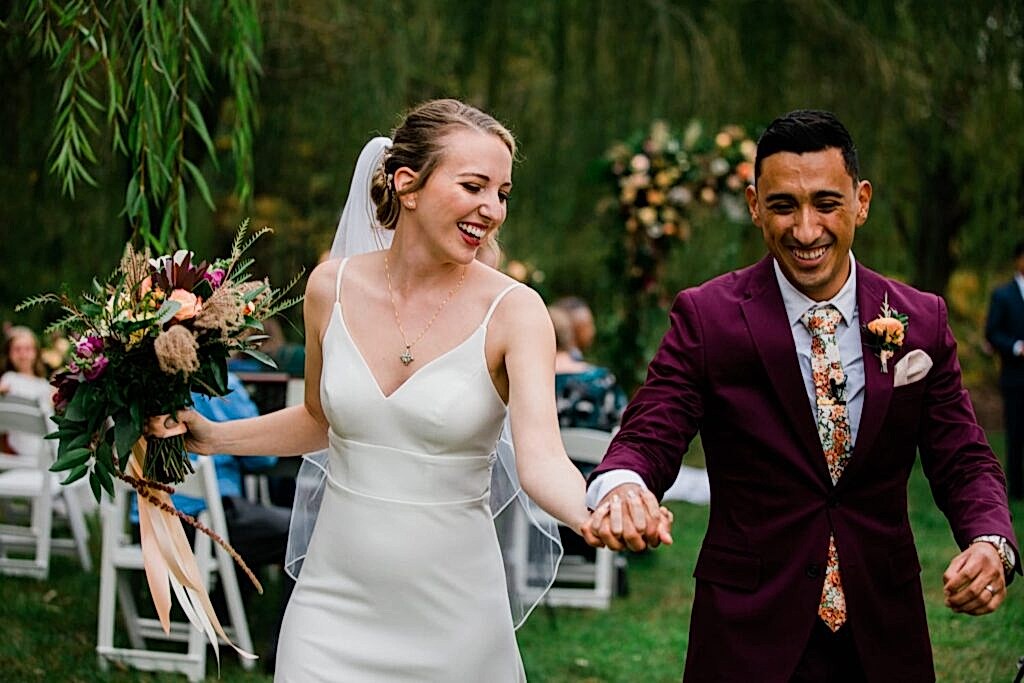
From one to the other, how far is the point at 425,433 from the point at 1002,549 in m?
1.27

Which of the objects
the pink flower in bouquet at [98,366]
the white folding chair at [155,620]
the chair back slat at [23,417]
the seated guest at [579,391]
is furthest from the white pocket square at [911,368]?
the chair back slat at [23,417]

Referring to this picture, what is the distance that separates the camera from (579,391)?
810cm

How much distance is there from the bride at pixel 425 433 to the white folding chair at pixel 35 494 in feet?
15.2

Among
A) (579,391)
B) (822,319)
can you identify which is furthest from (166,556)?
(579,391)

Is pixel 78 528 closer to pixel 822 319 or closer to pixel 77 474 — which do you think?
pixel 77 474

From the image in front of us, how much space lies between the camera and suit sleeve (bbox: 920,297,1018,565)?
9.34ft

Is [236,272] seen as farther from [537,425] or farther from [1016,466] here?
[1016,466]

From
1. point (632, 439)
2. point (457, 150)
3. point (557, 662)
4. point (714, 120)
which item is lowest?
point (557, 662)

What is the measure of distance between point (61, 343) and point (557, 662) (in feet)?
15.7

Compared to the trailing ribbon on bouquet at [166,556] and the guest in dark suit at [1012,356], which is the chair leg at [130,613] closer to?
the trailing ribbon on bouquet at [166,556]

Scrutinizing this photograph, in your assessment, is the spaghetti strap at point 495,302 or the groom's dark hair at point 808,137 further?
the spaghetti strap at point 495,302

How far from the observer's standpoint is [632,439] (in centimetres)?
293

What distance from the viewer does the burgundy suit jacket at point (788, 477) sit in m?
2.86

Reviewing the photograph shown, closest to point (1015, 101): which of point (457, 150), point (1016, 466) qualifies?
point (1016, 466)
